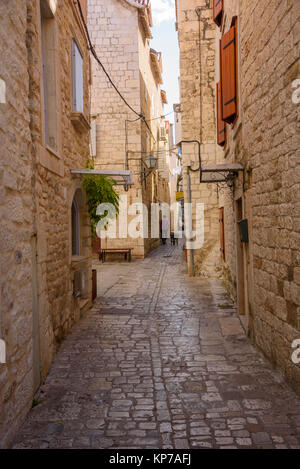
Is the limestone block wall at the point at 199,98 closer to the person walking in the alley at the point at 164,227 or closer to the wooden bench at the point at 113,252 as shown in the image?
the wooden bench at the point at 113,252

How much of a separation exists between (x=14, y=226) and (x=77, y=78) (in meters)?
4.76

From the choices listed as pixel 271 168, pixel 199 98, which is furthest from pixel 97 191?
pixel 199 98

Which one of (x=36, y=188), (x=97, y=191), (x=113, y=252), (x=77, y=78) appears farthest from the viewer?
(x=113, y=252)

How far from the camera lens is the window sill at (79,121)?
6.88 meters

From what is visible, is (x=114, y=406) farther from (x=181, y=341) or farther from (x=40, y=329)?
(x=181, y=341)

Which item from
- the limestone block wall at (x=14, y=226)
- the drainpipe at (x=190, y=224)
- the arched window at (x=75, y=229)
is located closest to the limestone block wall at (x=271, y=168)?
the limestone block wall at (x=14, y=226)

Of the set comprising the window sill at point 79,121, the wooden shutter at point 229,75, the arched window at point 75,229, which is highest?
the wooden shutter at point 229,75

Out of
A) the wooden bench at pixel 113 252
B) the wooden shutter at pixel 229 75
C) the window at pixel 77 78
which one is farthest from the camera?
the wooden bench at pixel 113 252

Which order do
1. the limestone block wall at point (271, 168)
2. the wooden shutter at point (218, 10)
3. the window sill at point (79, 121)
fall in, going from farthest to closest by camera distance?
the wooden shutter at point (218, 10) < the window sill at point (79, 121) < the limestone block wall at point (271, 168)

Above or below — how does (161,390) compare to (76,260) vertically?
below

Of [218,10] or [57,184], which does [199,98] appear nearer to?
[218,10]

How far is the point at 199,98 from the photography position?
511 inches

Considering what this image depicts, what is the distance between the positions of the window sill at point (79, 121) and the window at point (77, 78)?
183 millimetres

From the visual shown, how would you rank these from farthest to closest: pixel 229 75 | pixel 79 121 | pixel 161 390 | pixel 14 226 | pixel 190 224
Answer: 1. pixel 190 224
2. pixel 79 121
3. pixel 229 75
4. pixel 161 390
5. pixel 14 226
